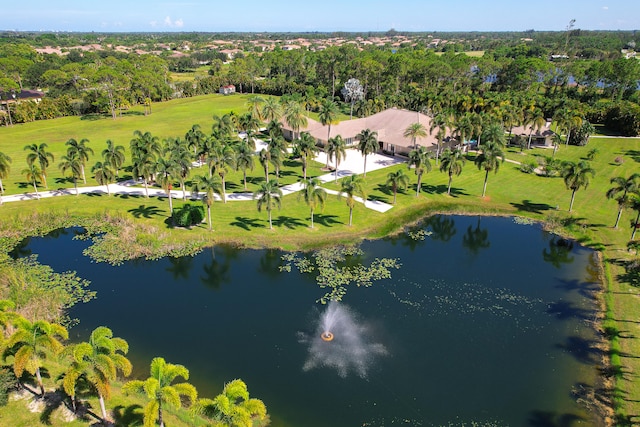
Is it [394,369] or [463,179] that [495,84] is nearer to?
[463,179]

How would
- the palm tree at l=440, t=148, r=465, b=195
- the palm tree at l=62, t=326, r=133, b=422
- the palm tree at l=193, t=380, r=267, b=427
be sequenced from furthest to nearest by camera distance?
the palm tree at l=440, t=148, r=465, b=195 → the palm tree at l=62, t=326, r=133, b=422 → the palm tree at l=193, t=380, r=267, b=427

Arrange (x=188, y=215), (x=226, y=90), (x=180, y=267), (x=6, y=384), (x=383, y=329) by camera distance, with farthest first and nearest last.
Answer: (x=226, y=90)
(x=188, y=215)
(x=180, y=267)
(x=383, y=329)
(x=6, y=384)

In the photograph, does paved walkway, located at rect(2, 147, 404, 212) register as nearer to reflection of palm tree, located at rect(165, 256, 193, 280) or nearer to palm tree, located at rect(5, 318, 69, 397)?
reflection of palm tree, located at rect(165, 256, 193, 280)

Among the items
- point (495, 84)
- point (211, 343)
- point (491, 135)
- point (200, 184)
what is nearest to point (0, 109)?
point (200, 184)

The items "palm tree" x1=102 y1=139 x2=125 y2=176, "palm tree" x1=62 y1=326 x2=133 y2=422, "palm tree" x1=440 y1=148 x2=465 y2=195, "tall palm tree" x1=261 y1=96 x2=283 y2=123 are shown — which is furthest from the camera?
"tall palm tree" x1=261 y1=96 x2=283 y2=123

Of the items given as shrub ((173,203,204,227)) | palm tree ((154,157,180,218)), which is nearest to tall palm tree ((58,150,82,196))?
palm tree ((154,157,180,218))

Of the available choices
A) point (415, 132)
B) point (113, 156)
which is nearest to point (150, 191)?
point (113, 156)

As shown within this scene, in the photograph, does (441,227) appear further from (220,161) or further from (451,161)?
(220,161)
